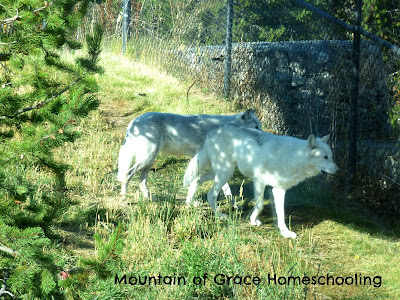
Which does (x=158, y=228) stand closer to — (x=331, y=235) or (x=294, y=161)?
(x=294, y=161)

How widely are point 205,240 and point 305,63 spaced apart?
5.98 meters

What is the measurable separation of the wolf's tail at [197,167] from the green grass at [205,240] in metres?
0.19

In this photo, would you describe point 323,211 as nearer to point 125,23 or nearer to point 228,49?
point 228,49

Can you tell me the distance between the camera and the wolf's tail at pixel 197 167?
602cm

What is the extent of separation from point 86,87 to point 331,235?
12.1 ft

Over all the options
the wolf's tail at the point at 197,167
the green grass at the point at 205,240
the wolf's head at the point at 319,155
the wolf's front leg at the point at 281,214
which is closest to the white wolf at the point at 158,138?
the wolf's tail at the point at 197,167

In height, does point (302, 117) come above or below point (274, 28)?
below

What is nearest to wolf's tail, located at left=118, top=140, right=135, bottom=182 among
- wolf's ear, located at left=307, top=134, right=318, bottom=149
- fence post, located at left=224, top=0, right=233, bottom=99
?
wolf's ear, located at left=307, top=134, right=318, bottom=149

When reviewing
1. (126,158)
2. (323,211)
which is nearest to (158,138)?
(126,158)

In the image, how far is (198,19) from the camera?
40.9ft

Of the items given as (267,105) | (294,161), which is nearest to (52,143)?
(294,161)

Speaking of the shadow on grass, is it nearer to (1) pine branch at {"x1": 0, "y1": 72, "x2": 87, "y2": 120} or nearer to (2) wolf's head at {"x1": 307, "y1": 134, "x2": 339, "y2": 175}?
(2) wolf's head at {"x1": 307, "y1": 134, "x2": 339, "y2": 175}

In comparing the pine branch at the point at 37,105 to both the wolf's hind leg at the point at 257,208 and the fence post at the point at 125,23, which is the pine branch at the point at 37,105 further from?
the fence post at the point at 125,23

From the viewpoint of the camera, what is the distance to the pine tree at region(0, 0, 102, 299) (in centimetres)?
267
